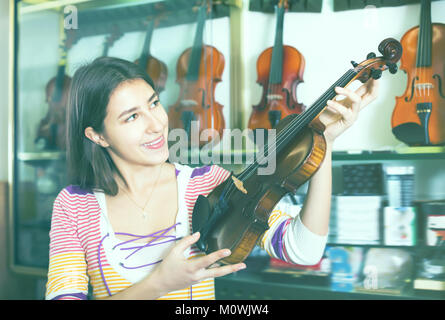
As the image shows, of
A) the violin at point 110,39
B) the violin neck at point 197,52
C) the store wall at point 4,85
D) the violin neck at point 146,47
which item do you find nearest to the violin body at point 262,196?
the violin neck at point 197,52

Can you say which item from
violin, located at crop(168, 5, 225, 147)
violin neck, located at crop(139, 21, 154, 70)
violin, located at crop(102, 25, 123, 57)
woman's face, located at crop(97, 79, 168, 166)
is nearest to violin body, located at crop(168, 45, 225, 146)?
violin, located at crop(168, 5, 225, 147)

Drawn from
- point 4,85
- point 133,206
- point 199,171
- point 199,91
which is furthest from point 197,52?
point 4,85

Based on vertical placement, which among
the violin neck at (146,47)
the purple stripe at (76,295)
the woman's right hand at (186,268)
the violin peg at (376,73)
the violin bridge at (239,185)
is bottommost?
the purple stripe at (76,295)

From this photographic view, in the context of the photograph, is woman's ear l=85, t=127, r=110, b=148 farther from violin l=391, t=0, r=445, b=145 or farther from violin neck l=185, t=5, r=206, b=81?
violin l=391, t=0, r=445, b=145

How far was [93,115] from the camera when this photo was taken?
939 mm

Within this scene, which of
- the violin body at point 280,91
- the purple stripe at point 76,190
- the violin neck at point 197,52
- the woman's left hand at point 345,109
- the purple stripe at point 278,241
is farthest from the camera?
the violin neck at point 197,52

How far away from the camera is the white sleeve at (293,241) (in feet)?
2.86

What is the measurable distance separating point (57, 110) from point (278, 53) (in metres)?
0.93

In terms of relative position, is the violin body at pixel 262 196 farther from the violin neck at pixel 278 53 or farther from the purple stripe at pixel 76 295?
the violin neck at pixel 278 53

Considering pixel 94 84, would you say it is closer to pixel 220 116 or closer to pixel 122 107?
pixel 122 107

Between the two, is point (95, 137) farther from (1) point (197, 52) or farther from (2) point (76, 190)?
(1) point (197, 52)

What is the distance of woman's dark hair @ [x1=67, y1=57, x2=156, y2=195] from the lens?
36.1 inches

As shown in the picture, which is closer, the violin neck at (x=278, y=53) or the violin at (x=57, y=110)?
the violin neck at (x=278, y=53)

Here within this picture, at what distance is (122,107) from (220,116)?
471 mm
